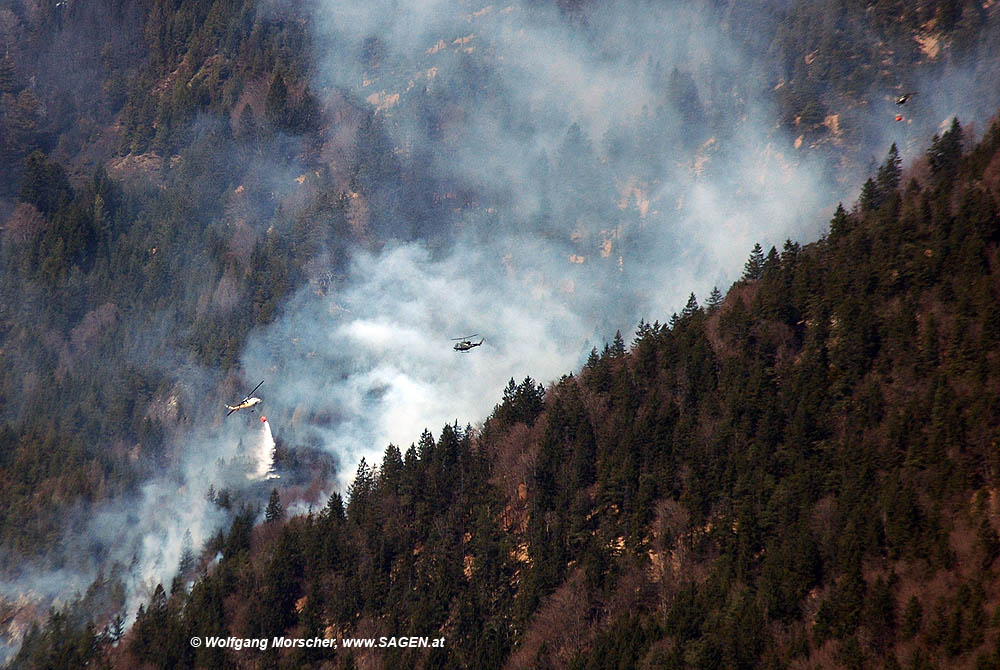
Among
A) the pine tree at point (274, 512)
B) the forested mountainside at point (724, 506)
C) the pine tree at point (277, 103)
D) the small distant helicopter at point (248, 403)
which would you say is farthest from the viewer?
the pine tree at point (277, 103)

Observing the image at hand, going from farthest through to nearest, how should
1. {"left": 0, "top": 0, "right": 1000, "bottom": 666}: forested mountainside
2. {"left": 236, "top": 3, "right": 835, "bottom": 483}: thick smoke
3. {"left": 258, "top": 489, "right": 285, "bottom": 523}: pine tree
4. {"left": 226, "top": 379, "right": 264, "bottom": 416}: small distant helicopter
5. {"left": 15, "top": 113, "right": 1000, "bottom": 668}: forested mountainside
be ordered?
{"left": 236, "top": 3, "right": 835, "bottom": 483}: thick smoke < {"left": 0, "top": 0, "right": 1000, "bottom": 666}: forested mountainside < {"left": 226, "top": 379, "right": 264, "bottom": 416}: small distant helicopter < {"left": 258, "top": 489, "right": 285, "bottom": 523}: pine tree < {"left": 15, "top": 113, "right": 1000, "bottom": 668}: forested mountainside

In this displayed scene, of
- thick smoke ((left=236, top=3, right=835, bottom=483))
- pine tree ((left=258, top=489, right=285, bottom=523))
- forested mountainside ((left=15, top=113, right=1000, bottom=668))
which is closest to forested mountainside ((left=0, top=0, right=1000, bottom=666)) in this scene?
thick smoke ((left=236, top=3, right=835, bottom=483))

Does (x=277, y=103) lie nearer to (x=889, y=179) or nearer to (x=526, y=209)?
(x=526, y=209)

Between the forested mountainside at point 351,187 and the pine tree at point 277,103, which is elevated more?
the pine tree at point 277,103

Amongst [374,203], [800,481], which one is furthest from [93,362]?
[800,481]

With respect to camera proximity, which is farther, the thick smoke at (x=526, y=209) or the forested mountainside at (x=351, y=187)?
the thick smoke at (x=526, y=209)

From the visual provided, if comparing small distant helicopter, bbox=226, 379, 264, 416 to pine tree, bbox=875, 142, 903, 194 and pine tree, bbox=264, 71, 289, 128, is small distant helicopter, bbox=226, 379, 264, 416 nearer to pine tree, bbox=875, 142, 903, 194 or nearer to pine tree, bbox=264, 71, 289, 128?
pine tree, bbox=264, 71, 289, 128

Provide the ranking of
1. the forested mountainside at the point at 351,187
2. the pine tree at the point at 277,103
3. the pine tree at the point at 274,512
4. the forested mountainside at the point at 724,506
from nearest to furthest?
1. the forested mountainside at the point at 724,506
2. the pine tree at the point at 274,512
3. the forested mountainside at the point at 351,187
4. the pine tree at the point at 277,103

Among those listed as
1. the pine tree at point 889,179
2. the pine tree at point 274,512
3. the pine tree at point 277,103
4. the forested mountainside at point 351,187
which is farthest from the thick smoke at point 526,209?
the pine tree at point 889,179

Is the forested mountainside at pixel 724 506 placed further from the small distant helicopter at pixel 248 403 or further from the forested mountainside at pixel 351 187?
the small distant helicopter at pixel 248 403

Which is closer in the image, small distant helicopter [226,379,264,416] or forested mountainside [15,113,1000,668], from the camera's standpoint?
forested mountainside [15,113,1000,668]
